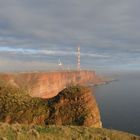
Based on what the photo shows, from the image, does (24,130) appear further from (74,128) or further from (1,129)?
(74,128)

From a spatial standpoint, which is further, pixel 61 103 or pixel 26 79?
pixel 26 79

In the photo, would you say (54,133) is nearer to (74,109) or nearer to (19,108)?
(74,109)

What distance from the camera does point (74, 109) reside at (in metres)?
37.2

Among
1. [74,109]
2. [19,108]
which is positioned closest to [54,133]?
[74,109]

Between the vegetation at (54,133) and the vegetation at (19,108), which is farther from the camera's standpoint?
the vegetation at (19,108)

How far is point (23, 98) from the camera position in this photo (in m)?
40.7

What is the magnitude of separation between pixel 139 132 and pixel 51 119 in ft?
151

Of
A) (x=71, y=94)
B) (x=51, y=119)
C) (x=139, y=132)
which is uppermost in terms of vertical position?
(x=71, y=94)

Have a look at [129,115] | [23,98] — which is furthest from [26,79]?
[23,98]

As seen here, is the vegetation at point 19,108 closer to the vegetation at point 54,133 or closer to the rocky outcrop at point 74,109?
the rocky outcrop at point 74,109

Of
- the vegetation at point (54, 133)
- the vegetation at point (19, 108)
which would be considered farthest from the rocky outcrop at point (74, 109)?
the vegetation at point (54, 133)

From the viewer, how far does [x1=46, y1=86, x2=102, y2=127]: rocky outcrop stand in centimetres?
3609

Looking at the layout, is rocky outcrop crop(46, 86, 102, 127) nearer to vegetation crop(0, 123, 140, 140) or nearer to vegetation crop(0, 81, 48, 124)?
vegetation crop(0, 81, 48, 124)

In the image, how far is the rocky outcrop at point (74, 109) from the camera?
118ft
